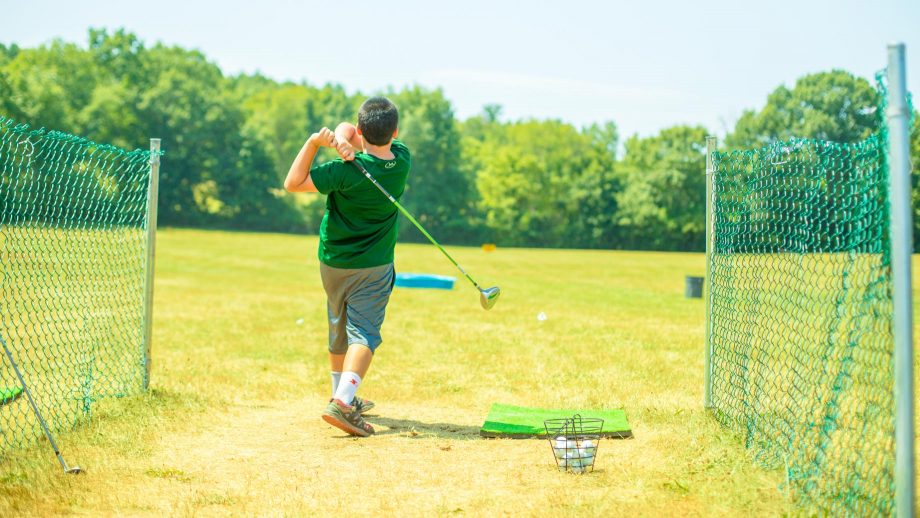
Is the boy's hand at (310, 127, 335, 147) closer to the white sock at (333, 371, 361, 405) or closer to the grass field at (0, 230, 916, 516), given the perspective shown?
the white sock at (333, 371, 361, 405)

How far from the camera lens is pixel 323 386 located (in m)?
7.45

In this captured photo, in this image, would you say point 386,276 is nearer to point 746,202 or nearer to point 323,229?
point 323,229

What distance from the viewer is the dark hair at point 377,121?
211 inches

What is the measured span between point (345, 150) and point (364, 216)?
503 millimetres

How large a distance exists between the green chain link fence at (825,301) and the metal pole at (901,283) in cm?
12

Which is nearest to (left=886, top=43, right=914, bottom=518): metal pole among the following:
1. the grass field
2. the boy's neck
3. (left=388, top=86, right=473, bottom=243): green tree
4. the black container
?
the grass field

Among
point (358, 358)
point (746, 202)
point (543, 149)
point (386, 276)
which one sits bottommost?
point (358, 358)

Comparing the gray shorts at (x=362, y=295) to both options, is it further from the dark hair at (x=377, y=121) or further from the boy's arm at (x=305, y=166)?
the dark hair at (x=377, y=121)

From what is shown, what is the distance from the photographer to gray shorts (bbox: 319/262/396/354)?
5.64 meters

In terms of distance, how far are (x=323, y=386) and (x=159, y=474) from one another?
294 cm

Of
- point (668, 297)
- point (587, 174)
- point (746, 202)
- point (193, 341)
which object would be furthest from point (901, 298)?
point (587, 174)

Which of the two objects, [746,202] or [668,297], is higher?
[746,202]

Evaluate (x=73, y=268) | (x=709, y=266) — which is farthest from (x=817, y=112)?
(x=73, y=268)

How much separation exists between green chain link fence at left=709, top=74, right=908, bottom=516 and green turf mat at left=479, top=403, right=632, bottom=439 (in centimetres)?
71
